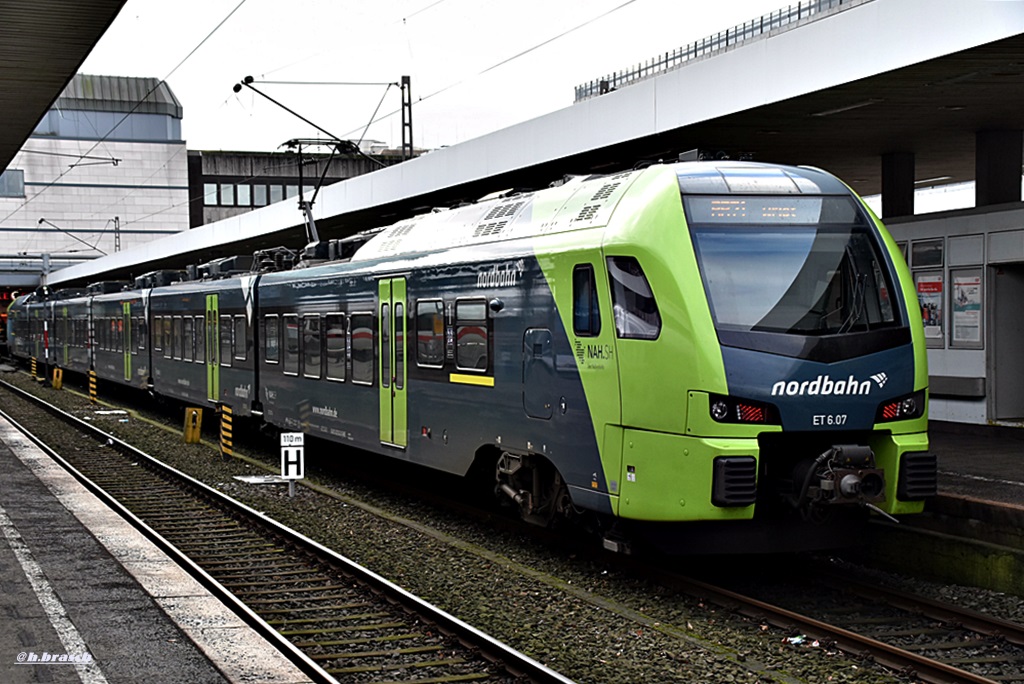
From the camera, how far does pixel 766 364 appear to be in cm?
947

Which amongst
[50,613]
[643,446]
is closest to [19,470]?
[50,613]

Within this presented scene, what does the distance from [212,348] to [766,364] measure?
52.6ft

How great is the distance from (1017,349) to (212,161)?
7716 cm

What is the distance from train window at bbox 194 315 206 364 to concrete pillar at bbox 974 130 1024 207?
559 inches

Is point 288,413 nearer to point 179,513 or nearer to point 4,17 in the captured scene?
point 179,513

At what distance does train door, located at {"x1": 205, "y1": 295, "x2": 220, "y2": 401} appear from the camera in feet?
76.4

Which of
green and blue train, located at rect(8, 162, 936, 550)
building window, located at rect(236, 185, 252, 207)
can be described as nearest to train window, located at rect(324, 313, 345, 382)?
green and blue train, located at rect(8, 162, 936, 550)

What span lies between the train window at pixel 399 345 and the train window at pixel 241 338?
7.18 m

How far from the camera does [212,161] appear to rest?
87250mm

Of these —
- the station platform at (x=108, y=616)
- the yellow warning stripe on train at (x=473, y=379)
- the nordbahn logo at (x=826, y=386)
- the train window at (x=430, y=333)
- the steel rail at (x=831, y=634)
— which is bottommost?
the steel rail at (x=831, y=634)

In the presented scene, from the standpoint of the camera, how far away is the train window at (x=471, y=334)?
12352 mm

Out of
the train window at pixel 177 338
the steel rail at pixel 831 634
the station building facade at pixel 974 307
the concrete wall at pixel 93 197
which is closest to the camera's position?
the steel rail at pixel 831 634

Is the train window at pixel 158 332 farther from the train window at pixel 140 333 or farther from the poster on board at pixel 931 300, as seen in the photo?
the poster on board at pixel 931 300

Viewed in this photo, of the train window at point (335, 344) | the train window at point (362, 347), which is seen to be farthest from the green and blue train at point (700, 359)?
the train window at point (335, 344)
